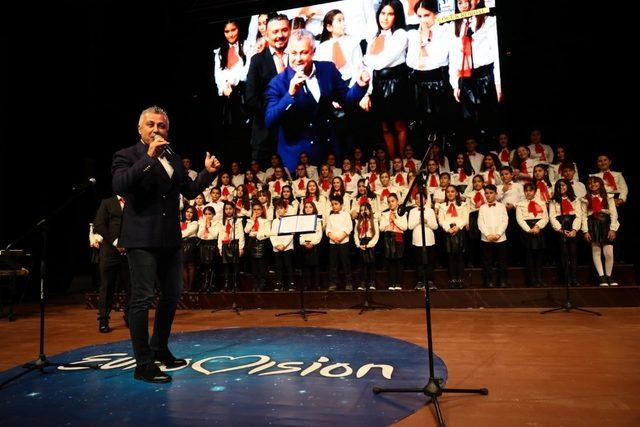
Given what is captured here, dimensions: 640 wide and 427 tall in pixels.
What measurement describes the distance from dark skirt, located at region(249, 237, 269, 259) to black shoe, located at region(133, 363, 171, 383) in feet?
14.0

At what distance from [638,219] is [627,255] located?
2.02 feet

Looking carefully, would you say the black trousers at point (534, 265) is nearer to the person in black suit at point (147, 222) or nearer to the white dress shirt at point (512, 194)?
the white dress shirt at point (512, 194)

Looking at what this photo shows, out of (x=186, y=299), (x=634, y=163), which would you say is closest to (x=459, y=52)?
(x=634, y=163)

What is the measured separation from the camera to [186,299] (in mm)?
6996

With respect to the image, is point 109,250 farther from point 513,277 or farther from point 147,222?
point 513,277

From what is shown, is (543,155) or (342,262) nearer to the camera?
(342,262)

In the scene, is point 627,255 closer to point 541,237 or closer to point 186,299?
point 541,237

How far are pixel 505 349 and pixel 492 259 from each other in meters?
3.10

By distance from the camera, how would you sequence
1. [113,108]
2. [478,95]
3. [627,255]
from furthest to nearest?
1. [113,108]
2. [478,95]
3. [627,255]

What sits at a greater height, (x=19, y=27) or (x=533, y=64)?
(x=19, y=27)

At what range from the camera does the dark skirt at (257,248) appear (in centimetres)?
707

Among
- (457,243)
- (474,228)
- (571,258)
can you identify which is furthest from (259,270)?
(571,258)

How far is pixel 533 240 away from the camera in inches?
240

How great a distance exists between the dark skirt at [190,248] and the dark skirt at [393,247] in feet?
10.7
